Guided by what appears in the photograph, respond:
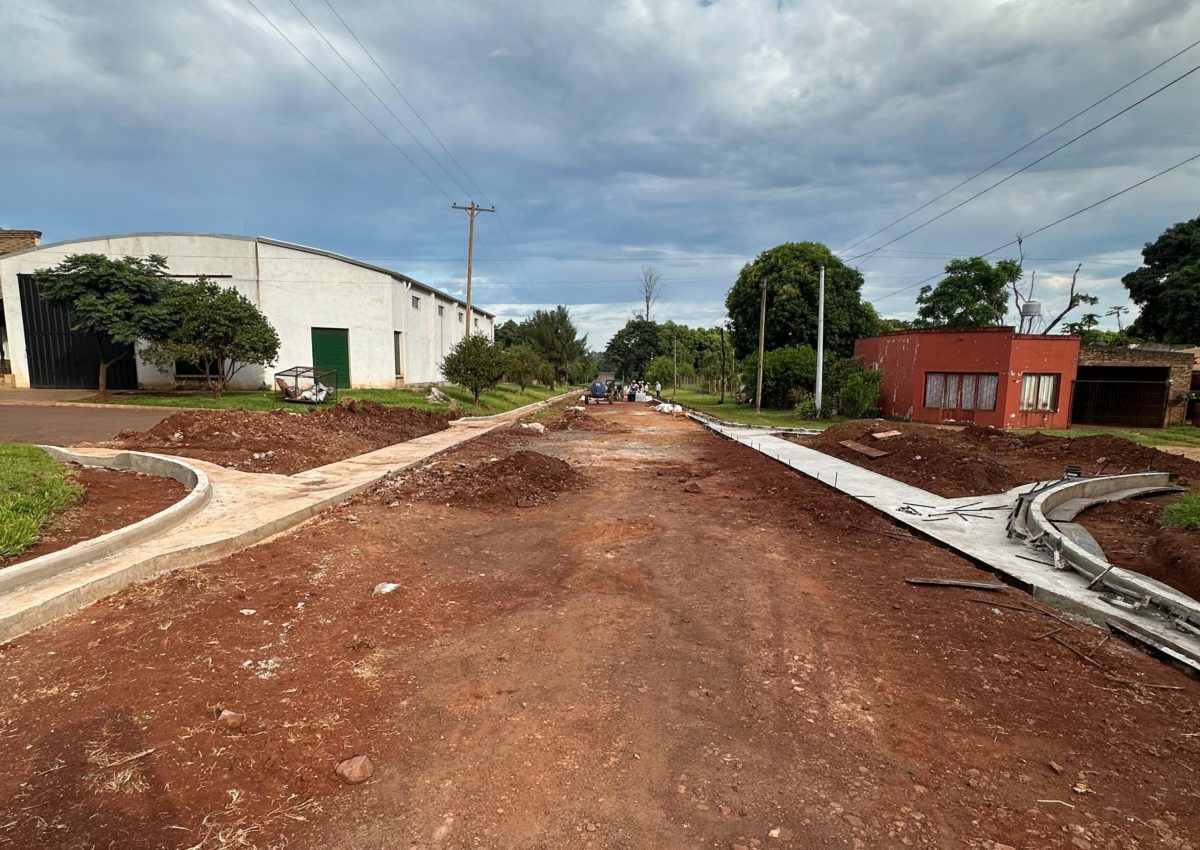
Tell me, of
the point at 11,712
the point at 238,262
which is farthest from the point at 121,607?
the point at 238,262

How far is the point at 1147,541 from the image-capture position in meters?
6.93

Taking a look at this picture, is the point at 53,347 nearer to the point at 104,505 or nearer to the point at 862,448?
the point at 104,505

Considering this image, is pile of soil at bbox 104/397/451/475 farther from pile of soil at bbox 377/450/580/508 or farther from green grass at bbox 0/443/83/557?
green grass at bbox 0/443/83/557

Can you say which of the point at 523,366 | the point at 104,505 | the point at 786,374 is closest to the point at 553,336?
the point at 523,366

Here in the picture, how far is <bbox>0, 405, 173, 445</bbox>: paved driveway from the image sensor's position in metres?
12.0

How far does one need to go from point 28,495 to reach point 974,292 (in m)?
56.3

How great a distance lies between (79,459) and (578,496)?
8.05 metres

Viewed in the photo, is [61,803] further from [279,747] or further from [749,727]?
[749,727]

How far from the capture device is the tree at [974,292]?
4634cm

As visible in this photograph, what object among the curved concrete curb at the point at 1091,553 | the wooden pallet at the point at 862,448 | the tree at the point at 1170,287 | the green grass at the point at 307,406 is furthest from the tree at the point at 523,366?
the tree at the point at 1170,287

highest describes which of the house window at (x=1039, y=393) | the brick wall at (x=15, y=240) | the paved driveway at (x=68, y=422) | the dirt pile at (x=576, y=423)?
the brick wall at (x=15, y=240)

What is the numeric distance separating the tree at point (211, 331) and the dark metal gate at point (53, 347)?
20.4ft

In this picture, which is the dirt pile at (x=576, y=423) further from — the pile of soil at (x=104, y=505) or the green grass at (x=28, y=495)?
the green grass at (x=28, y=495)

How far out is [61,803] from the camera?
8.29ft
